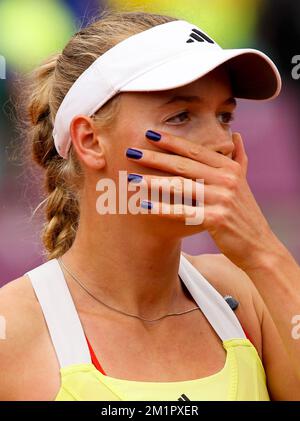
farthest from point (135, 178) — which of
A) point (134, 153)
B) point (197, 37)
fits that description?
point (197, 37)

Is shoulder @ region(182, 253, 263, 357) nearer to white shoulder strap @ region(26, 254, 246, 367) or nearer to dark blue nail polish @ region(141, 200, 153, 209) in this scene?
white shoulder strap @ region(26, 254, 246, 367)

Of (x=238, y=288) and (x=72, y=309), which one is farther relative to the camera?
(x=238, y=288)

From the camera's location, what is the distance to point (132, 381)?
162cm

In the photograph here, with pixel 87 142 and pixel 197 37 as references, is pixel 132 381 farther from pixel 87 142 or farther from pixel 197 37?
pixel 197 37

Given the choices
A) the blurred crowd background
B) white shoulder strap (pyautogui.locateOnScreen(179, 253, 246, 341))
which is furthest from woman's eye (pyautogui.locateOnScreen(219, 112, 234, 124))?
the blurred crowd background

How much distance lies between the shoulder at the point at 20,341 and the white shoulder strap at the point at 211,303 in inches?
16.3

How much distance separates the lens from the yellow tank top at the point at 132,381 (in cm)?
157

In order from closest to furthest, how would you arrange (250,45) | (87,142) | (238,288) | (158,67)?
1. (158,67)
2. (87,142)
3. (238,288)
4. (250,45)

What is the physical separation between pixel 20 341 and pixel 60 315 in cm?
11

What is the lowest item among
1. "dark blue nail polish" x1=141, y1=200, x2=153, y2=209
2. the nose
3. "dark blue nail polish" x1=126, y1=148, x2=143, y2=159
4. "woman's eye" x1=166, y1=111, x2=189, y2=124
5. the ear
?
"dark blue nail polish" x1=141, y1=200, x2=153, y2=209

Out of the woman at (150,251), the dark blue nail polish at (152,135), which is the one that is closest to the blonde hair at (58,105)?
the woman at (150,251)

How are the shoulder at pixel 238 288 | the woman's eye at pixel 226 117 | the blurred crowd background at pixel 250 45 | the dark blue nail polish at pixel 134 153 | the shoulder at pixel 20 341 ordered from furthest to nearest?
the blurred crowd background at pixel 250 45 < the shoulder at pixel 238 288 < the woman's eye at pixel 226 117 < the dark blue nail polish at pixel 134 153 < the shoulder at pixel 20 341

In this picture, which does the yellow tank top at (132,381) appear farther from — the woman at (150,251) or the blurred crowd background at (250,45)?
the blurred crowd background at (250,45)

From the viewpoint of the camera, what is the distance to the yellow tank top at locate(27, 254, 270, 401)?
1.57m
